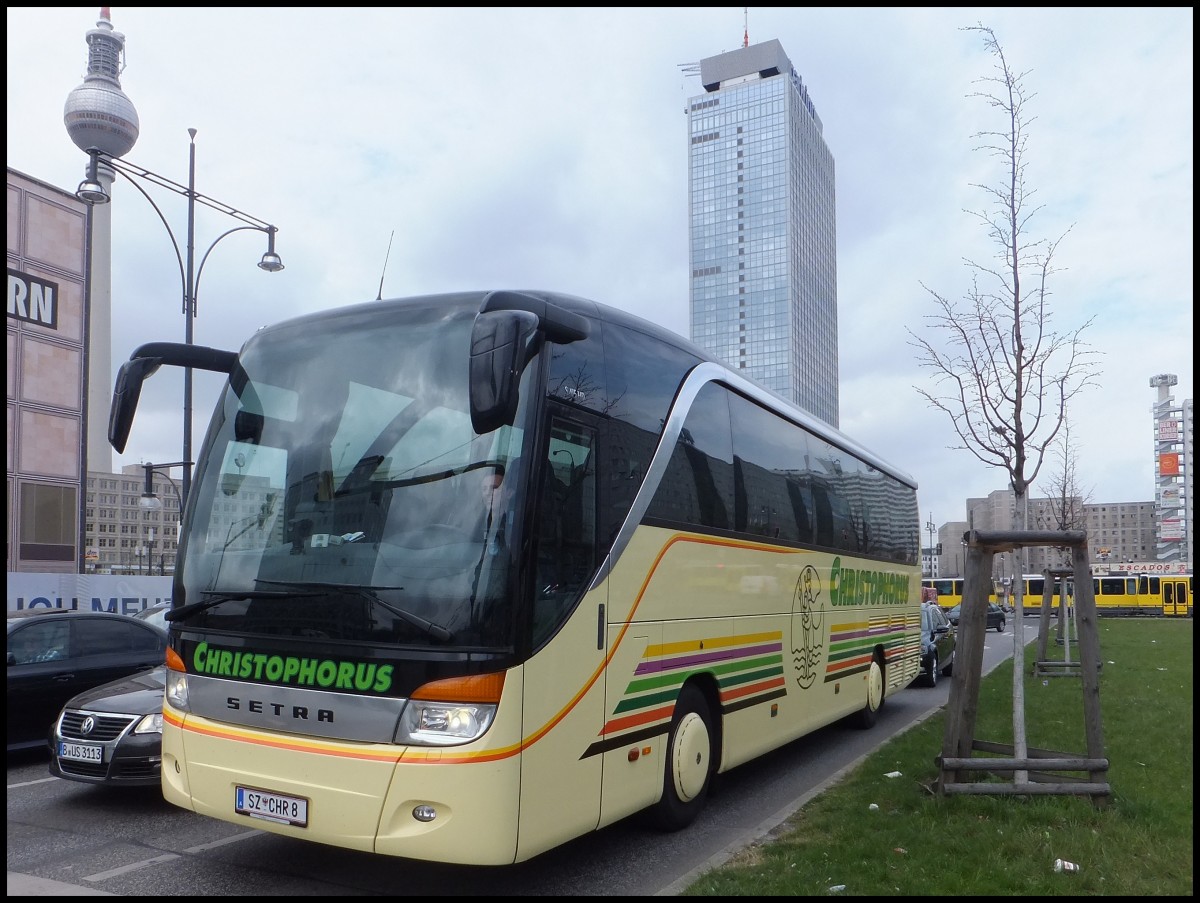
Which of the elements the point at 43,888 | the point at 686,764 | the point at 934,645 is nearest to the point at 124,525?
the point at 934,645

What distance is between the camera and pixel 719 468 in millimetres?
7840

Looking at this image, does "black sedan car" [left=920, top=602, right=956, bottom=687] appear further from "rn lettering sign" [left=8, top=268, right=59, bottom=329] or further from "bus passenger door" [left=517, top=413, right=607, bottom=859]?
"rn lettering sign" [left=8, top=268, right=59, bottom=329]

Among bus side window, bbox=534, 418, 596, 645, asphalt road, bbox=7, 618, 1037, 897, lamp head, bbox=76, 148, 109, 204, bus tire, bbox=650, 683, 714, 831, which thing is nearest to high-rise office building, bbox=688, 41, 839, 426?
lamp head, bbox=76, 148, 109, 204

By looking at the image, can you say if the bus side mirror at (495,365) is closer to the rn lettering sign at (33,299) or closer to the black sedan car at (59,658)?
the black sedan car at (59,658)

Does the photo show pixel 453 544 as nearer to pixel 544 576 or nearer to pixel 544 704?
pixel 544 576

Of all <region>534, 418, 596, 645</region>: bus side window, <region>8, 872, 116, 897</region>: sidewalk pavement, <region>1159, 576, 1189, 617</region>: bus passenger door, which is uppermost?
<region>534, 418, 596, 645</region>: bus side window

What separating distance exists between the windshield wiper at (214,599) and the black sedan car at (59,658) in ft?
15.0

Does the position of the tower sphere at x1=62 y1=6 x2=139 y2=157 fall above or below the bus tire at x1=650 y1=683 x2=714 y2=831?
above

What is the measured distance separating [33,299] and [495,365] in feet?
98.5

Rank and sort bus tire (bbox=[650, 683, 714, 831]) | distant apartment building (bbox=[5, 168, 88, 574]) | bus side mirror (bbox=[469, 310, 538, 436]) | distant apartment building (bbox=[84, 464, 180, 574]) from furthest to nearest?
1. distant apartment building (bbox=[84, 464, 180, 574])
2. distant apartment building (bbox=[5, 168, 88, 574])
3. bus tire (bbox=[650, 683, 714, 831])
4. bus side mirror (bbox=[469, 310, 538, 436])

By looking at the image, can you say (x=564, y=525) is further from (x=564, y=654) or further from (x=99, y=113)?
(x=99, y=113)

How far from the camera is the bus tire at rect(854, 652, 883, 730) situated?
12383 mm

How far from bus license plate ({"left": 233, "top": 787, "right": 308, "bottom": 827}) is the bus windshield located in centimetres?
84

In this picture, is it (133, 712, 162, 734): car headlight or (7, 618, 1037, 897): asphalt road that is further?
(133, 712, 162, 734): car headlight
